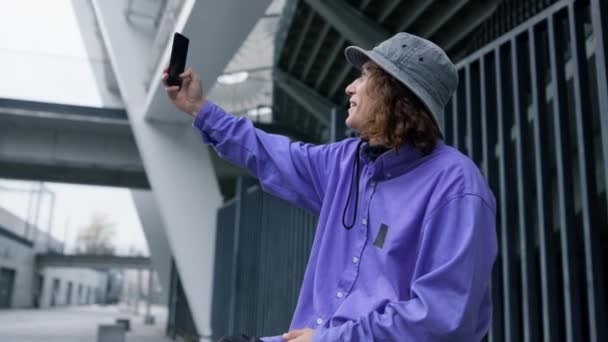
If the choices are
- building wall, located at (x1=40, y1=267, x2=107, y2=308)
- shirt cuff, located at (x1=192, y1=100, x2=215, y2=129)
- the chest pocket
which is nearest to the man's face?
the chest pocket

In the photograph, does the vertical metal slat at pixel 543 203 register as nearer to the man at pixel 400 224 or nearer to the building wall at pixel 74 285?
the man at pixel 400 224

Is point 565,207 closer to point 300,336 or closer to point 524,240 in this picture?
point 524,240

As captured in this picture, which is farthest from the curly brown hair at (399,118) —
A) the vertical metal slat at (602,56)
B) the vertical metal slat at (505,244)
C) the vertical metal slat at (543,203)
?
the vertical metal slat at (505,244)

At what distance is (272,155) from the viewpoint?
6.38 ft

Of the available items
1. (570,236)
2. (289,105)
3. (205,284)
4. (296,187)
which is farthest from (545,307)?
(289,105)

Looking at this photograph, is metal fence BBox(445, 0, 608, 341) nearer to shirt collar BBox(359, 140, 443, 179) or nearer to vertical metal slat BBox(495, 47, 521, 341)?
Result: vertical metal slat BBox(495, 47, 521, 341)

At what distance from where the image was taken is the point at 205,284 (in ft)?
34.1

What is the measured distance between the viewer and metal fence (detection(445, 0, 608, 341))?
2523 mm

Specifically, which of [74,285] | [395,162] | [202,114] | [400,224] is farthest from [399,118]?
[74,285]

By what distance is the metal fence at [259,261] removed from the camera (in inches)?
237

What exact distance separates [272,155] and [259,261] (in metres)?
5.54

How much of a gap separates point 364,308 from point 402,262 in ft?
0.47

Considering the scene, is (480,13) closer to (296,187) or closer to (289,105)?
(289,105)

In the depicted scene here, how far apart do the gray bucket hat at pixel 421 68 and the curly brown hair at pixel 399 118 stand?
0.03 metres
